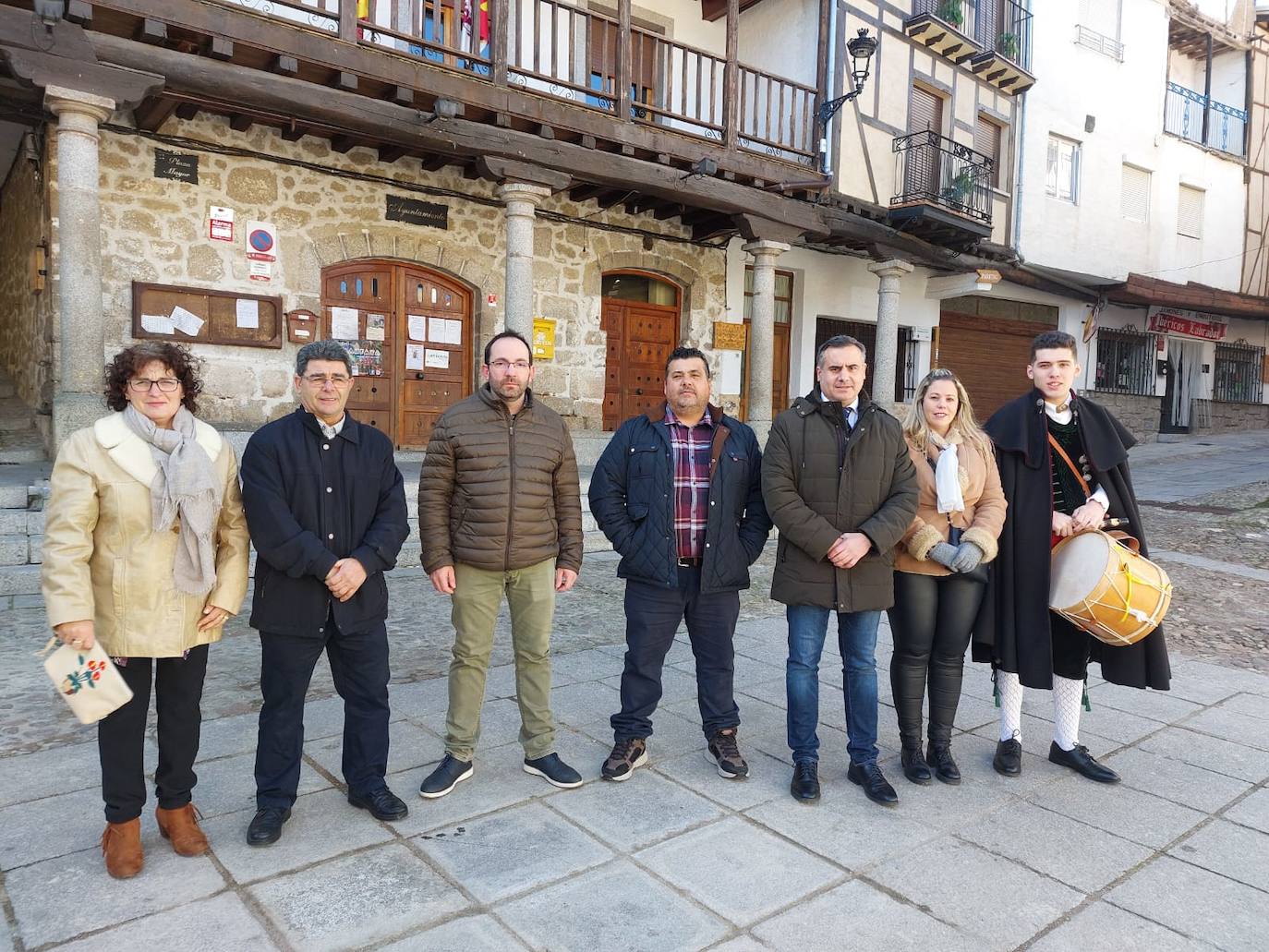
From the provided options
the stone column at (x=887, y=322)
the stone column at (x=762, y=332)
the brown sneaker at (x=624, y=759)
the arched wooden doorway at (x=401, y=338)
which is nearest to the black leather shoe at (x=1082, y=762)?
the brown sneaker at (x=624, y=759)

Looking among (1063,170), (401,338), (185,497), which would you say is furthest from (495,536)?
(1063,170)

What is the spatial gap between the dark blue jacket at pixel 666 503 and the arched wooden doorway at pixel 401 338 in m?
6.46

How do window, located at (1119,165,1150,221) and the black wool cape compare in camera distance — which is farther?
window, located at (1119,165,1150,221)

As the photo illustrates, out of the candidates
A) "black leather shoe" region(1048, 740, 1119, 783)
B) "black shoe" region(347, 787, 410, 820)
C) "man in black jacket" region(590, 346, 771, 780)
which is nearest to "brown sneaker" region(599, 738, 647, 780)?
"man in black jacket" region(590, 346, 771, 780)

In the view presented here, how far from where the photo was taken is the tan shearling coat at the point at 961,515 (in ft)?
10.8

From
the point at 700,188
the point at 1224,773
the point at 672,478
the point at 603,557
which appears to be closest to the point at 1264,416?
the point at 700,188

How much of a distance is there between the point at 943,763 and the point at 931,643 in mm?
469

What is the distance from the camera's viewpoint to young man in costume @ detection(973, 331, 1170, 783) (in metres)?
3.43

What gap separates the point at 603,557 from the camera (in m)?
7.79

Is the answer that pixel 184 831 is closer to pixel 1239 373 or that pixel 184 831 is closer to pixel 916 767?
pixel 916 767

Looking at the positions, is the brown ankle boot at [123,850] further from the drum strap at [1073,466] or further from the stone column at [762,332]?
the stone column at [762,332]

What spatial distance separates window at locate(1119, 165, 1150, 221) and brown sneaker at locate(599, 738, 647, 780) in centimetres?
1803

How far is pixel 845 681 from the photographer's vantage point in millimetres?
3314

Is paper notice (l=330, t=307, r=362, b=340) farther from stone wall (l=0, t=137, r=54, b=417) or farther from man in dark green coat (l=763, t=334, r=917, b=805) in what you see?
man in dark green coat (l=763, t=334, r=917, b=805)
